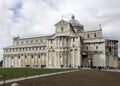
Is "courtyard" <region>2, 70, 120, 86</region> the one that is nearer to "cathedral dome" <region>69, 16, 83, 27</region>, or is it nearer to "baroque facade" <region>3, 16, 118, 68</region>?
"baroque facade" <region>3, 16, 118, 68</region>

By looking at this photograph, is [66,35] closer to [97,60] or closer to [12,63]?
[97,60]

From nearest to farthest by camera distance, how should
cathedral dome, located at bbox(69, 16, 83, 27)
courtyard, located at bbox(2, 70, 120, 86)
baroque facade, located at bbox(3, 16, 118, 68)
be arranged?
courtyard, located at bbox(2, 70, 120, 86) → baroque facade, located at bbox(3, 16, 118, 68) → cathedral dome, located at bbox(69, 16, 83, 27)

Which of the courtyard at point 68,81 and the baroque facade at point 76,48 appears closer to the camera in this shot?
the courtyard at point 68,81

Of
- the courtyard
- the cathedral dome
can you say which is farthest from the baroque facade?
the courtyard

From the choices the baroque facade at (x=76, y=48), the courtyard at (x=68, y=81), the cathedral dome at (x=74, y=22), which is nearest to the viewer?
A: the courtyard at (x=68, y=81)

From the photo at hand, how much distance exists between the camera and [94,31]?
103 m

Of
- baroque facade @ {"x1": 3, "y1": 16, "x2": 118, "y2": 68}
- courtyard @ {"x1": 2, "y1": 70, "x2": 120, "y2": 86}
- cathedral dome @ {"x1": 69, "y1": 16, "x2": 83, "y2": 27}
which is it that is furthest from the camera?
cathedral dome @ {"x1": 69, "y1": 16, "x2": 83, "y2": 27}

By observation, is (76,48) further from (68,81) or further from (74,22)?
(68,81)

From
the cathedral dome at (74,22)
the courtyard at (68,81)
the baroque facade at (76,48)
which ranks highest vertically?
the cathedral dome at (74,22)

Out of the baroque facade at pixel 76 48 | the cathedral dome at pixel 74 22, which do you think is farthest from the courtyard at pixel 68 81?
the cathedral dome at pixel 74 22

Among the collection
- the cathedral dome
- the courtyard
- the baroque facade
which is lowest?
the courtyard

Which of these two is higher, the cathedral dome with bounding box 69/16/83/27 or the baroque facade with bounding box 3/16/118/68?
the cathedral dome with bounding box 69/16/83/27

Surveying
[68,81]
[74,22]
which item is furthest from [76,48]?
[68,81]

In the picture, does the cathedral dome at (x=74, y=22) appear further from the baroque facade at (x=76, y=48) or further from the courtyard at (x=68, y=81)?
the courtyard at (x=68, y=81)
